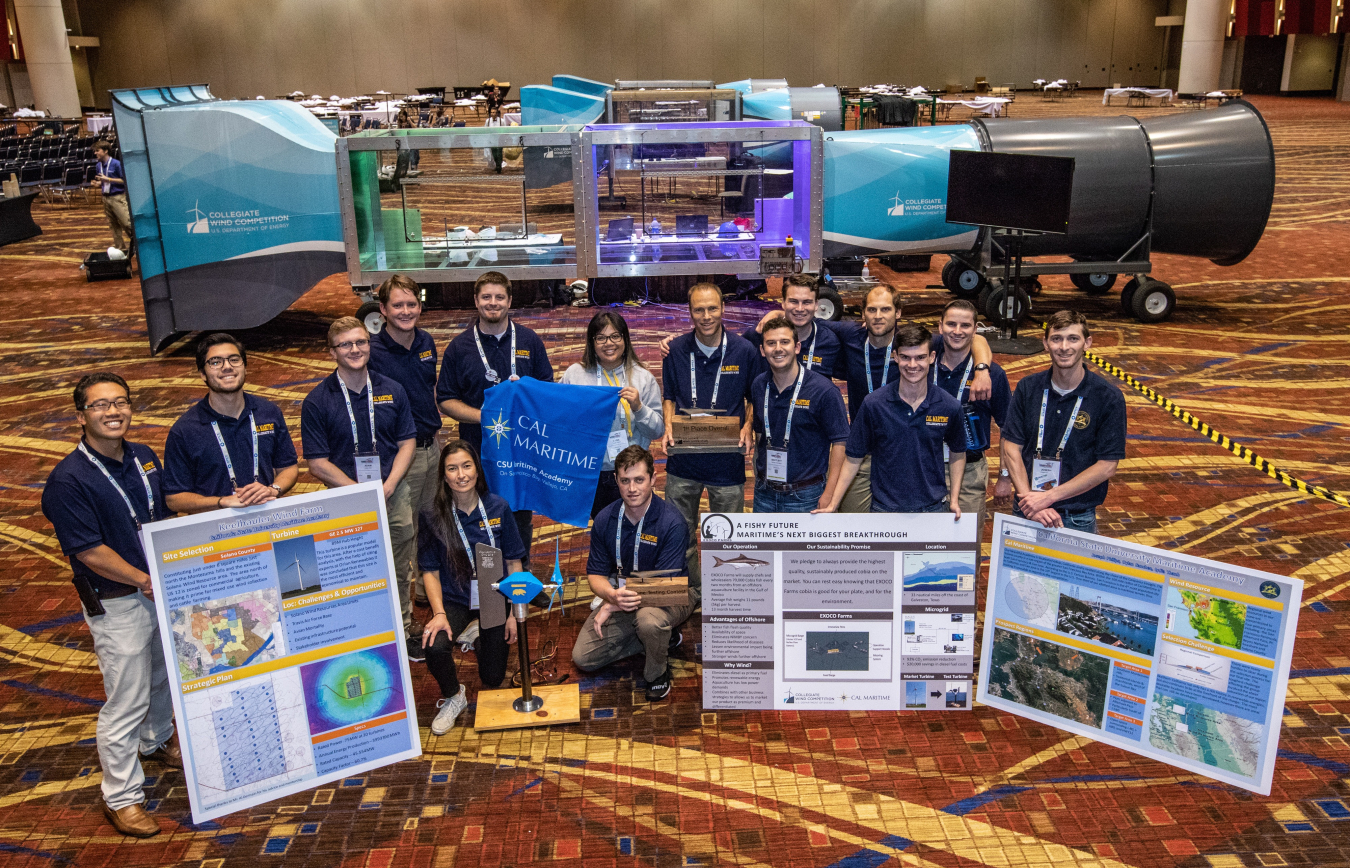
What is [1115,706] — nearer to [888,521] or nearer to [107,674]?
[888,521]

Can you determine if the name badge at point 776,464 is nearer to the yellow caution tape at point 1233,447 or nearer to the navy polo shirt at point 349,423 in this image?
the navy polo shirt at point 349,423

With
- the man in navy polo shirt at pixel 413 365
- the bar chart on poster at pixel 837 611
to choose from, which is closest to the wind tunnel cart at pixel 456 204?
the man in navy polo shirt at pixel 413 365

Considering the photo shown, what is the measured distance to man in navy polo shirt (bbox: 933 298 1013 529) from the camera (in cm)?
558

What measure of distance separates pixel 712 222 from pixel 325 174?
419 cm

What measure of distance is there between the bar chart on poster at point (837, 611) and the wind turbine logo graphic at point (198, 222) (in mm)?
8449

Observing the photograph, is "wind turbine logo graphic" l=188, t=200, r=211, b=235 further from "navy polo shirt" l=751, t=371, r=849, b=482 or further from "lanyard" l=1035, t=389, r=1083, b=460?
"lanyard" l=1035, t=389, r=1083, b=460

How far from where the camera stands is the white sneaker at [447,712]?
5066 millimetres

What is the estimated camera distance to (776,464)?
5582 mm

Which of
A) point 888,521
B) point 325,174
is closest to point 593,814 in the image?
point 888,521

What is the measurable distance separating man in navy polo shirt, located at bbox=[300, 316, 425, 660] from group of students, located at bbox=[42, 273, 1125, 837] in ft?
0.04

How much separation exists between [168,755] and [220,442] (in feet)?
4.68

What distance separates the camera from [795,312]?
5.80 m

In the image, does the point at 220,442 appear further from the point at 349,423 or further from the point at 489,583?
the point at 489,583

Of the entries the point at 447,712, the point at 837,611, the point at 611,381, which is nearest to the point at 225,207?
the point at 611,381
